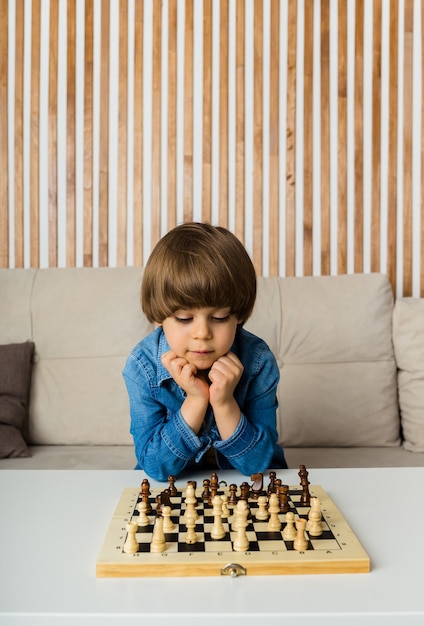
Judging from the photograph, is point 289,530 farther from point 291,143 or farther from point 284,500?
point 291,143

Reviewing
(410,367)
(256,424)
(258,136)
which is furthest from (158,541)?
(258,136)

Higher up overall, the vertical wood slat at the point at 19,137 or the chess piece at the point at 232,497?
the vertical wood slat at the point at 19,137

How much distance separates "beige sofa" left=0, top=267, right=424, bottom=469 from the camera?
2201 mm

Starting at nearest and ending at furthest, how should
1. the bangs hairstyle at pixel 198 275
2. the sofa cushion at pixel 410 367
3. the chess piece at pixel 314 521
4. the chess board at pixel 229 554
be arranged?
the chess board at pixel 229 554 → the chess piece at pixel 314 521 → the bangs hairstyle at pixel 198 275 → the sofa cushion at pixel 410 367

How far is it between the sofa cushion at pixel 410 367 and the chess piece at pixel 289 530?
56.4 inches

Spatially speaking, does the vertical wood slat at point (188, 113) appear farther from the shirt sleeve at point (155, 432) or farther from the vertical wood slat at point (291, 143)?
the shirt sleeve at point (155, 432)

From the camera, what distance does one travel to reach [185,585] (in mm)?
710

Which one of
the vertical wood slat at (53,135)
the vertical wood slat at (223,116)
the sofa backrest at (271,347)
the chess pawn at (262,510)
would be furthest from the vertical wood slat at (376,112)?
the chess pawn at (262,510)

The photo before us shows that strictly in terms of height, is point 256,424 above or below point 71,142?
below

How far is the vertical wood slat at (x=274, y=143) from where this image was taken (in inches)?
107

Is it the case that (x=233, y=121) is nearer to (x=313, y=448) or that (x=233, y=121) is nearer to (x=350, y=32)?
(x=350, y=32)

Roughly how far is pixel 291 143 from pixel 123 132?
29.6 inches

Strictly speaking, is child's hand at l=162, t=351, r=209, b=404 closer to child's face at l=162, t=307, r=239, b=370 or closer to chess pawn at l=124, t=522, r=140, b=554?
child's face at l=162, t=307, r=239, b=370

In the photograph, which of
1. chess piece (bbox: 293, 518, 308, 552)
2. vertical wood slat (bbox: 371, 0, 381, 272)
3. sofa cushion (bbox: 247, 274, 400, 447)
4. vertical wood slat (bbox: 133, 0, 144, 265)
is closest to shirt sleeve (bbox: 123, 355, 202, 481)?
chess piece (bbox: 293, 518, 308, 552)
